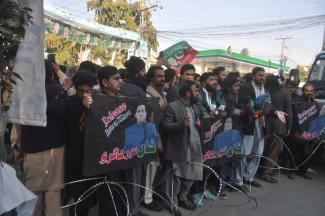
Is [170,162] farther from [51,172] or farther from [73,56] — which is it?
[73,56]

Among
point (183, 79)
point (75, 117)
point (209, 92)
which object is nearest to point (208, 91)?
point (209, 92)

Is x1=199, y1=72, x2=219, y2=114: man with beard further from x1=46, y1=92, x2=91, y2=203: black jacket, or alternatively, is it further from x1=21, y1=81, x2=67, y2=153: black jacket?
x1=21, y1=81, x2=67, y2=153: black jacket

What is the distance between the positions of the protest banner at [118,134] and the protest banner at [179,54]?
16.7ft

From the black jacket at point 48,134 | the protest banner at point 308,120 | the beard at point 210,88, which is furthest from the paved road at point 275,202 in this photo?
the beard at point 210,88

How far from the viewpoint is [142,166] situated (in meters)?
4.42

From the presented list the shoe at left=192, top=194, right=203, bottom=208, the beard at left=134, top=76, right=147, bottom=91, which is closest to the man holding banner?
the shoe at left=192, top=194, right=203, bottom=208

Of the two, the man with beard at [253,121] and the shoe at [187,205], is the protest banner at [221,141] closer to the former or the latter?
the man with beard at [253,121]

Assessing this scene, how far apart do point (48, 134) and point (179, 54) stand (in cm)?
619

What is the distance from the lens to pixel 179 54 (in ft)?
30.3

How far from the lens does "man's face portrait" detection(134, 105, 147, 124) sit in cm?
398

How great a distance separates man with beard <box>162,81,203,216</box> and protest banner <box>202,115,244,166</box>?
0.88 ft

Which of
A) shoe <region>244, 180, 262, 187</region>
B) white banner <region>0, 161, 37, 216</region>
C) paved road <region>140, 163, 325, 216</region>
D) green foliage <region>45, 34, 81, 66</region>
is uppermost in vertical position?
green foliage <region>45, 34, 81, 66</region>

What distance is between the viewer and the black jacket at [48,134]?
337cm

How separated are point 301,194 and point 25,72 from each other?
4961 millimetres
